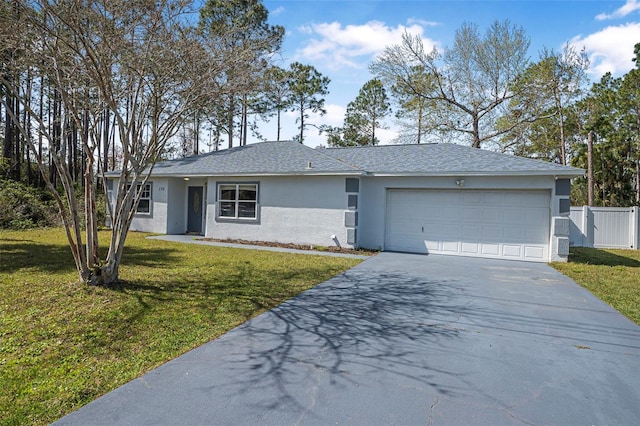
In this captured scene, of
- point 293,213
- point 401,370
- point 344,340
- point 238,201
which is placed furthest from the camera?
point 238,201

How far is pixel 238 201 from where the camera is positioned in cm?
1388

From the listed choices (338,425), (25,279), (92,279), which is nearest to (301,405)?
(338,425)

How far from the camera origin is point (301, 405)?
291cm

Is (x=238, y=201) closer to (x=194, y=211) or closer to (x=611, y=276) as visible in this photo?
(x=194, y=211)

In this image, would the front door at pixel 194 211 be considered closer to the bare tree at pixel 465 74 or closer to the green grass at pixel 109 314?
the green grass at pixel 109 314

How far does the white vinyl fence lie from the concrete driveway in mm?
10652

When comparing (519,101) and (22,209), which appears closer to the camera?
(22,209)

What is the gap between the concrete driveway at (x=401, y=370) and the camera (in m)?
2.81

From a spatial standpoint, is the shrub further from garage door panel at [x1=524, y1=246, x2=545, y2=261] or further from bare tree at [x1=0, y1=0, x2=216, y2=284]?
garage door panel at [x1=524, y1=246, x2=545, y2=261]

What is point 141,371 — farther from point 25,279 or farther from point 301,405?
point 25,279

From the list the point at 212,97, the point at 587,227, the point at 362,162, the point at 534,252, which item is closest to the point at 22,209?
the point at 212,97

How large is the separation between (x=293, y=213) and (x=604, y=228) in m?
12.4

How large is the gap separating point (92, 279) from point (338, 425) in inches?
202

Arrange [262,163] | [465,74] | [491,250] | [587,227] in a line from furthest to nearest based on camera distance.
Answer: [465,74] < [587,227] < [262,163] < [491,250]
